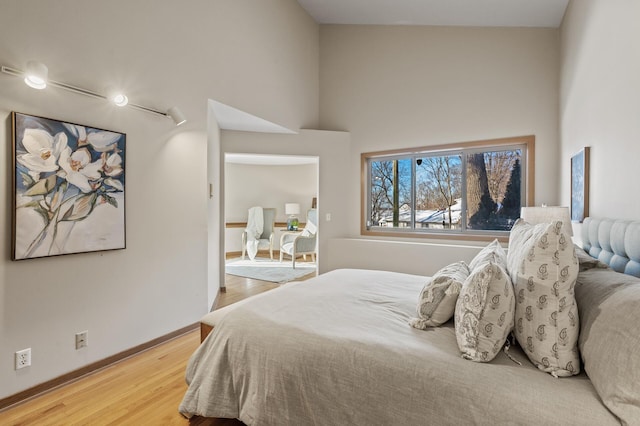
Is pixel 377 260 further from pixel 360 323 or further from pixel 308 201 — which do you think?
pixel 308 201

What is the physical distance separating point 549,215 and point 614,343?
5.92ft

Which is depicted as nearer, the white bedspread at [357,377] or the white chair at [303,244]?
the white bedspread at [357,377]

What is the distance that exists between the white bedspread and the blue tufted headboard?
0.72m

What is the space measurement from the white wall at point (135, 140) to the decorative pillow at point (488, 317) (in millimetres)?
2464

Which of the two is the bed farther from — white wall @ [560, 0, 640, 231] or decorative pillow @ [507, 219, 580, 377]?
white wall @ [560, 0, 640, 231]

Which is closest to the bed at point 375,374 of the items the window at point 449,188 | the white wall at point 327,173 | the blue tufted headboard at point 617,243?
the blue tufted headboard at point 617,243

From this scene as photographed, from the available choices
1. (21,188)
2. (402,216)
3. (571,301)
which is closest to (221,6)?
(21,188)

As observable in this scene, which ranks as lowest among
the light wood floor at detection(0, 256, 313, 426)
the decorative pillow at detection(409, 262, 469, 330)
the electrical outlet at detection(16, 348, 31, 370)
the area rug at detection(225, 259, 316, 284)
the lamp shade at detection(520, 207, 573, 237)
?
the light wood floor at detection(0, 256, 313, 426)

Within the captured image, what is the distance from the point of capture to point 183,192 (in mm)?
3027

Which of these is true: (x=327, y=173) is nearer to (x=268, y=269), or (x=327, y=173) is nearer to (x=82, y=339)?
(x=268, y=269)

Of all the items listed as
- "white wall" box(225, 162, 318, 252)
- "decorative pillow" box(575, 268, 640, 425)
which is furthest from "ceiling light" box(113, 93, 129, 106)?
"white wall" box(225, 162, 318, 252)

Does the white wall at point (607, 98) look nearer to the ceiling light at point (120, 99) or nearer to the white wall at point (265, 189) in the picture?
the ceiling light at point (120, 99)

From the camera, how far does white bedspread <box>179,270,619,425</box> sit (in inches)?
42.5

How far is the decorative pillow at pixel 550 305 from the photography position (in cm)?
116
